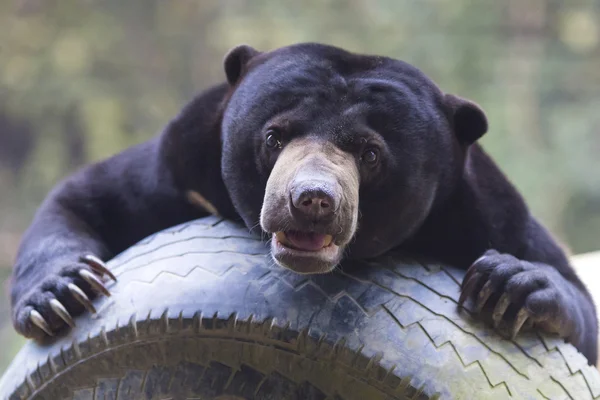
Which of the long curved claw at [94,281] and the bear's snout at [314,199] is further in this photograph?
the long curved claw at [94,281]

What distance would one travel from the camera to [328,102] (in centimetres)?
196

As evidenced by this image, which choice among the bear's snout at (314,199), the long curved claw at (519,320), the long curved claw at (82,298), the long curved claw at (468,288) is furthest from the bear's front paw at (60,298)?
the long curved claw at (519,320)

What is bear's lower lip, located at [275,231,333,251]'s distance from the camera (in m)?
1.75

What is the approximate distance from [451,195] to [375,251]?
35 centimetres

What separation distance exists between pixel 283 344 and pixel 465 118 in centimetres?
89

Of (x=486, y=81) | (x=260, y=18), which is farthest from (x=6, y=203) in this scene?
(x=486, y=81)

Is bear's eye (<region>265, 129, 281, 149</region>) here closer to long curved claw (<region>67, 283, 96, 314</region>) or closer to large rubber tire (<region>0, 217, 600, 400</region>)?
large rubber tire (<region>0, 217, 600, 400</region>)

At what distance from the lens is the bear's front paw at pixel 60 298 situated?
1.88 meters

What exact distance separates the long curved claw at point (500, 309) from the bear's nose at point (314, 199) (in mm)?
432

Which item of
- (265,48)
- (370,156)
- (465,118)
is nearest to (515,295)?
(370,156)

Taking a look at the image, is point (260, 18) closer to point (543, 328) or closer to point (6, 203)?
point (6, 203)

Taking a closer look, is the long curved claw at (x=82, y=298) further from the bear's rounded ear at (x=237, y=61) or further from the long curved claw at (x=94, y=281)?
the bear's rounded ear at (x=237, y=61)

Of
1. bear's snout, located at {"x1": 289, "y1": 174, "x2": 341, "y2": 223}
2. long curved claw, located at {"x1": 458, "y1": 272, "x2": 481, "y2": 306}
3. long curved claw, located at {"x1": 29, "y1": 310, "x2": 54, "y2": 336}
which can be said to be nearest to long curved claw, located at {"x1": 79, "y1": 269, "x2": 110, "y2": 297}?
long curved claw, located at {"x1": 29, "y1": 310, "x2": 54, "y2": 336}

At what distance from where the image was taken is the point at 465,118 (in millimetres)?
2180
